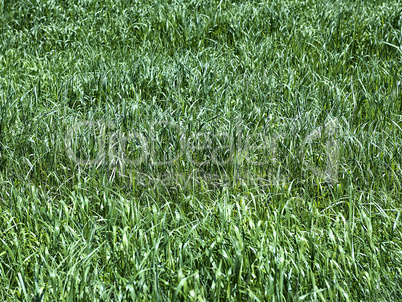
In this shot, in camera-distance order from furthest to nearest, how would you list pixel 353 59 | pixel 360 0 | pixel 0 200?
pixel 360 0 → pixel 353 59 → pixel 0 200

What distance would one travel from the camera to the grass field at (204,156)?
7.44 feet

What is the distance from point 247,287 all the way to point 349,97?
2.37 m

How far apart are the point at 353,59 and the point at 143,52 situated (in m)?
2.13

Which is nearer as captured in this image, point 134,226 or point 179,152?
point 134,226

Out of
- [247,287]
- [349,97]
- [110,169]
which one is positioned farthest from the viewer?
[349,97]

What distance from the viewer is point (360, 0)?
6.16 metres

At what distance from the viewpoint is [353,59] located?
16.1ft

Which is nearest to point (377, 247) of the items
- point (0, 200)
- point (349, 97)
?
point (349, 97)

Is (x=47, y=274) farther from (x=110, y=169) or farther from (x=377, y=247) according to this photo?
(x=377, y=247)

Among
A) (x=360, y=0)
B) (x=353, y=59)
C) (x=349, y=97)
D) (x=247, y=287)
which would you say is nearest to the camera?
(x=247, y=287)

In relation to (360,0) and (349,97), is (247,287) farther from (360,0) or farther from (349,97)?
(360,0)

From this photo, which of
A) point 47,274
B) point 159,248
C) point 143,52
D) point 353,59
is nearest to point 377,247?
point 159,248

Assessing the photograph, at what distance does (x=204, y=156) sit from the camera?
3264 millimetres

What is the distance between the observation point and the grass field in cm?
227
